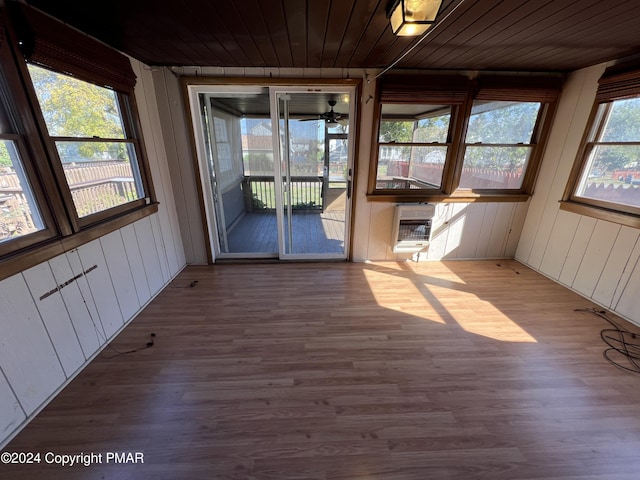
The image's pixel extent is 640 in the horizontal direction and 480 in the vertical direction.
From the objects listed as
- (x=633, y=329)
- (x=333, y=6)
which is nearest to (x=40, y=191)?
(x=333, y=6)

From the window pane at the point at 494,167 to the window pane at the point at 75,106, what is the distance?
3726mm

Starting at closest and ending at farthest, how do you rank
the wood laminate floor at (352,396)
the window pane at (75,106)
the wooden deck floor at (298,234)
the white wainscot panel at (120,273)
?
the wood laminate floor at (352,396), the window pane at (75,106), the white wainscot panel at (120,273), the wooden deck floor at (298,234)

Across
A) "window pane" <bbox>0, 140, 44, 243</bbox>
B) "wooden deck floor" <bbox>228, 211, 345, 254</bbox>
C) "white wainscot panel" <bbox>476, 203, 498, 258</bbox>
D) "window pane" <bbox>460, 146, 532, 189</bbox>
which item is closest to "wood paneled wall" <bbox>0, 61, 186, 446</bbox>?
"window pane" <bbox>0, 140, 44, 243</bbox>

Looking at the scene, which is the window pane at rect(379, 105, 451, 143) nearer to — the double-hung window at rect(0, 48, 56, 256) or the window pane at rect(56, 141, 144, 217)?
the window pane at rect(56, 141, 144, 217)

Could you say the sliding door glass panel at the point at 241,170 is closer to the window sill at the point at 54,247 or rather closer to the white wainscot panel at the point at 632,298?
the window sill at the point at 54,247

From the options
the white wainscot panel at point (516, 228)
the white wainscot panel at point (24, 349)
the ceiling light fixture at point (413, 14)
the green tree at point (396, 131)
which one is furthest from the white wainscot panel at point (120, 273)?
the white wainscot panel at point (516, 228)

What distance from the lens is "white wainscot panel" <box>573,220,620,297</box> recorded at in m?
2.49

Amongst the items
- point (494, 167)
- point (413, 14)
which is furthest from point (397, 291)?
point (413, 14)

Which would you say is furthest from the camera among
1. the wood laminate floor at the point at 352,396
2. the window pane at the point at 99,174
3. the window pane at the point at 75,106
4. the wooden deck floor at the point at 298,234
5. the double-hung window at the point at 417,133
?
the wooden deck floor at the point at 298,234

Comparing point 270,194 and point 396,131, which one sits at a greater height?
point 396,131

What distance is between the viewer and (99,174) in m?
2.07

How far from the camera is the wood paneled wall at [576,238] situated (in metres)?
2.37

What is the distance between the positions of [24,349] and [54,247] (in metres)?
0.59

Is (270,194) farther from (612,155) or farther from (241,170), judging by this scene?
(612,155)
